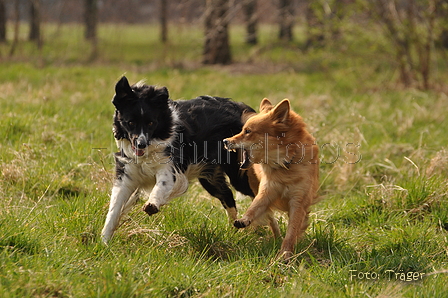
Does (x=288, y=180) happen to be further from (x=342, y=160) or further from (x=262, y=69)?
(x=262, y=69)

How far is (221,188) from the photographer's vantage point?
203 inches

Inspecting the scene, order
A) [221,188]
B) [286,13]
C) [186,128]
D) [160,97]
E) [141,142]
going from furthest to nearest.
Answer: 1. [286,13]
2. [221,188]
3. [186,128]
4. [160,97]
5. [141,142]

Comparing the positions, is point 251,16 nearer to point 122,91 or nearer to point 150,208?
point 122,91

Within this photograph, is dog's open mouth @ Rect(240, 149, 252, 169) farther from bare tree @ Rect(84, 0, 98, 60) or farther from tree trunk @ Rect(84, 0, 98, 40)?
tree trunk @ Rect(84, 0, 98, 40)

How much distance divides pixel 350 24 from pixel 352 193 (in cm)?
759

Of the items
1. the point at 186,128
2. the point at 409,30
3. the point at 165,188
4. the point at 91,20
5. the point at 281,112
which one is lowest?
the point at 165,188

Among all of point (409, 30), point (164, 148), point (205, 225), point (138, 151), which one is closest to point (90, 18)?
point (409, 30)

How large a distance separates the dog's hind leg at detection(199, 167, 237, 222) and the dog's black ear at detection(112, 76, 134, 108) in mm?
1147

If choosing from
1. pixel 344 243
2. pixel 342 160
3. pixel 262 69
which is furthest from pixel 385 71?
pixel 344 243

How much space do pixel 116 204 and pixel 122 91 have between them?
0.96 m

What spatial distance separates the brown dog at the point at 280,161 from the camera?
4320 mm

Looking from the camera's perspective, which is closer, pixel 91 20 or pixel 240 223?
pixel 240 223

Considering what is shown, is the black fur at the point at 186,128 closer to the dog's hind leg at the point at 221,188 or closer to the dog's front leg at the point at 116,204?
the dog's hind leg at the point at 221,188

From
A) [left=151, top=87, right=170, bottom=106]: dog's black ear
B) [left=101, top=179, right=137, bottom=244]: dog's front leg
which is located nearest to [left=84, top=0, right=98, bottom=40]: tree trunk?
[left=151, top=87, right=170, bottom=106]: dog's black ear
